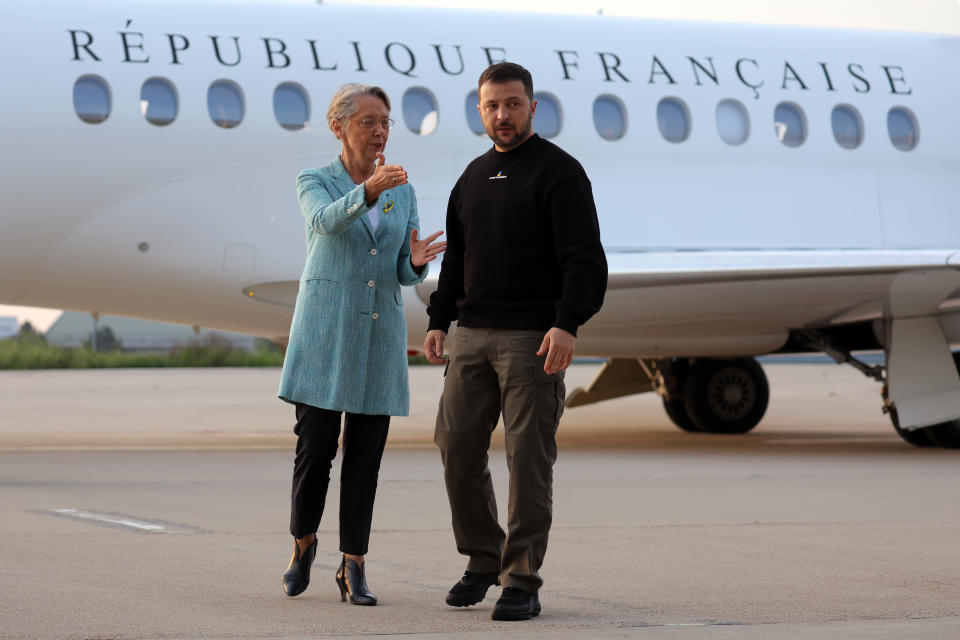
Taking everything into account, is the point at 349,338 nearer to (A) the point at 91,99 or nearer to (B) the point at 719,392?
(A) the point at 91,99

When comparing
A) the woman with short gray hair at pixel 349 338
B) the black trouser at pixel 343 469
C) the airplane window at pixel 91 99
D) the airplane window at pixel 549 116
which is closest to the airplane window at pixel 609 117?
the airplane window at pixel 549 116

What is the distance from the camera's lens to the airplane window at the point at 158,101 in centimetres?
1134

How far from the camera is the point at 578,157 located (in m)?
12.7

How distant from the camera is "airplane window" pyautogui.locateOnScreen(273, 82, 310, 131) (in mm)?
→ 11695

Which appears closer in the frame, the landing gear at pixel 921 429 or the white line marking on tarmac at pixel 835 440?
the landing gear at pixel 921 429

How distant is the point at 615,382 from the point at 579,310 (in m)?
10.9

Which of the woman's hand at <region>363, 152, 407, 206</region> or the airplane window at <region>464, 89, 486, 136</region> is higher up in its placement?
the airplane window at <region>464, 89, 486, 136</region>

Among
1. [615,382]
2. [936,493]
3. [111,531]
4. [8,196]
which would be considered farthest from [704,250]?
[111,531]

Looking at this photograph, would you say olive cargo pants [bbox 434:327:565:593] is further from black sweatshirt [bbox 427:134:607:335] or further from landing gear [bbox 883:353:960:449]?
landing gear [bbox 883:353:960:449]

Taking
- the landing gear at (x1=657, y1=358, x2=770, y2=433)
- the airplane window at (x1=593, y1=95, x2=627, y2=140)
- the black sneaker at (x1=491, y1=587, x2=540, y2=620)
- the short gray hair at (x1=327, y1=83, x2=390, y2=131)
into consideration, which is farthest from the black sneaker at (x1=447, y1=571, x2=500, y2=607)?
the landing gear at (x1=657, y1=358, x2=770, y2=433)

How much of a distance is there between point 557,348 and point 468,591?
0.91m

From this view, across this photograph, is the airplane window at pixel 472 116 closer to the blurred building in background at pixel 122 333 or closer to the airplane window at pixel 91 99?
the airplane window at pixel 91 99

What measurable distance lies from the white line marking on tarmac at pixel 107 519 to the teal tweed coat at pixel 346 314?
1.99 metres

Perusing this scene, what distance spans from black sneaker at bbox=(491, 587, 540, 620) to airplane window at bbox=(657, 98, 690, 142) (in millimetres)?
8494
